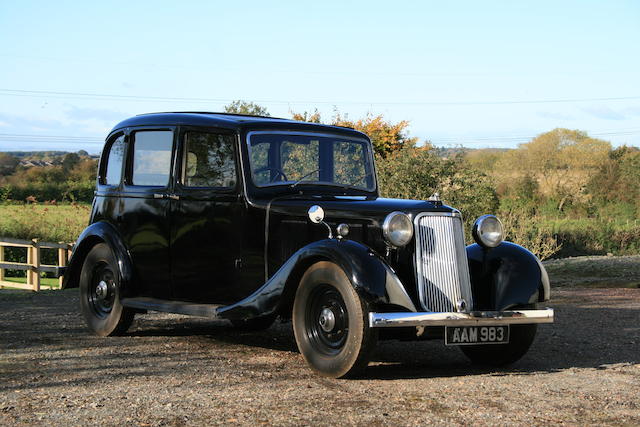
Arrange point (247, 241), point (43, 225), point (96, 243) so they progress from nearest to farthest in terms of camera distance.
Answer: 1. point (247, 241)
2. point (96, 243)
3. point (43, 225)

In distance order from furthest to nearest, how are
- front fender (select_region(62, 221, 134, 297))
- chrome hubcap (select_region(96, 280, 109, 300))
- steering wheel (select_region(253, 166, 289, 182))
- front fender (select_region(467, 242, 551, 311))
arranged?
chrome hubcap (select_region(96, 280, 109, 300)), front fender (select_region(62, 221, 134, 297)), steering wheel (select_region(253, 166, 289, 182)), front fender (select_region(467, 242, 551, 311))

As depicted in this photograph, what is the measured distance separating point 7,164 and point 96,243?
5275cm

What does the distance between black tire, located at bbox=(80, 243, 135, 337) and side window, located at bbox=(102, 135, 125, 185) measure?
0.70 m

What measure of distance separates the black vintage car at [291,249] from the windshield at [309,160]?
0.01 meters

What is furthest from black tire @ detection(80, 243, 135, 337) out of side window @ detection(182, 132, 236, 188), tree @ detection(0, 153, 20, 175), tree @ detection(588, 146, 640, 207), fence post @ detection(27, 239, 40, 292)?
tree @ detection(588, 146, 640, 207)

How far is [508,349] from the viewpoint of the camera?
7211mm

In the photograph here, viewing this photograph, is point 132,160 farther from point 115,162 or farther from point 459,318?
point 459,318

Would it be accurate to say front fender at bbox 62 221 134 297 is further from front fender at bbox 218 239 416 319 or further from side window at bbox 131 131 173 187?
front fender at bbox 218 239 416 319

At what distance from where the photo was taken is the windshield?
7.73 m

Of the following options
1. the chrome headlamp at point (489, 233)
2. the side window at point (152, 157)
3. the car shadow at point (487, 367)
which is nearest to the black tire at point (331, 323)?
the car shadow at point (487, 367)

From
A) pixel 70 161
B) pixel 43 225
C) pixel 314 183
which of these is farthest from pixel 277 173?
pixel 70 161

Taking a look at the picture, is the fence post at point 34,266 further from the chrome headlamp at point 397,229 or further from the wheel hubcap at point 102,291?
the chrome headlamp at point 397,229

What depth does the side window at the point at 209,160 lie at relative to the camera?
25.5ft

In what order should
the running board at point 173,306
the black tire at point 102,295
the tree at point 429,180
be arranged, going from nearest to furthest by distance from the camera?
the running board at point 173,306, the black tire at point 102,295, the tree at point 429,180
